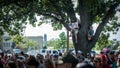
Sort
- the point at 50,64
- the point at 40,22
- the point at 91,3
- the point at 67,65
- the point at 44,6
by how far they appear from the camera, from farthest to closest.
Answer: the point at 40,22, the point at 44,6, the point at 91,3, the point at 50,64, the point at 67,65

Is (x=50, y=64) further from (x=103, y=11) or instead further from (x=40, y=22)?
(x=40, y=22)

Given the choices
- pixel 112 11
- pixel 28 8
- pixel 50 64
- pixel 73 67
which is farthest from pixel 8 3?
pixel 73 67

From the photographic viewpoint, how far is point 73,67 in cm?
516

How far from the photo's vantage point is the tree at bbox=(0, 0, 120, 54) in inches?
1040

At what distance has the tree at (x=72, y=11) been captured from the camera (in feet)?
86.7

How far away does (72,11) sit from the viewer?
2705cm

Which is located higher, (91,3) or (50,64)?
(91,3)

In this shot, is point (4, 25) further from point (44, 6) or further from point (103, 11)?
point (103, 11)

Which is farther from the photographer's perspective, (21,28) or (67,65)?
(21,28)

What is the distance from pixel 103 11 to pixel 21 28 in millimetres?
6436

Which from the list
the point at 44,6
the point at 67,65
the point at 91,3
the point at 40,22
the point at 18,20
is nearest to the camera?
the point at 67,65

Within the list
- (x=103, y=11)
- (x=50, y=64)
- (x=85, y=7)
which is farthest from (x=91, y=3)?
(x=50, y=64)

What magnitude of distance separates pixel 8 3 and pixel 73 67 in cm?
2165

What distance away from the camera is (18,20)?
29.7 metres
